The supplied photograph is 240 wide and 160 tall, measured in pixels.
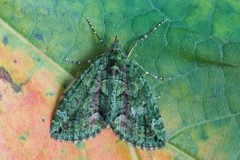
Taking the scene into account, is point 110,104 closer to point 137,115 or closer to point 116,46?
point 137,115

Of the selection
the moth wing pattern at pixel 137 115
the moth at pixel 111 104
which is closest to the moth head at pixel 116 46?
the moth at pixel 111 104

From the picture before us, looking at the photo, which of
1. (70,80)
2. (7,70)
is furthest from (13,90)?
(70,80)

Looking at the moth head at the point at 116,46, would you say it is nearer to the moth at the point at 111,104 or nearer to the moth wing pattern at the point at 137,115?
the moth at the point at 111,104

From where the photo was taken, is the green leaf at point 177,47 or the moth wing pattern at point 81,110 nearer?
the green leaf at point 177,47

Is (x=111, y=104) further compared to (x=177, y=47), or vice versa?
(x=111, y=104)

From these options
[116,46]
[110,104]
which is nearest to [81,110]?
[110,104]

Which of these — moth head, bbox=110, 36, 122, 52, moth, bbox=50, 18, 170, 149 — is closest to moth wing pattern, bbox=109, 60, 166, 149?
Answer: moth, bbox=50, 18, 170, 149
